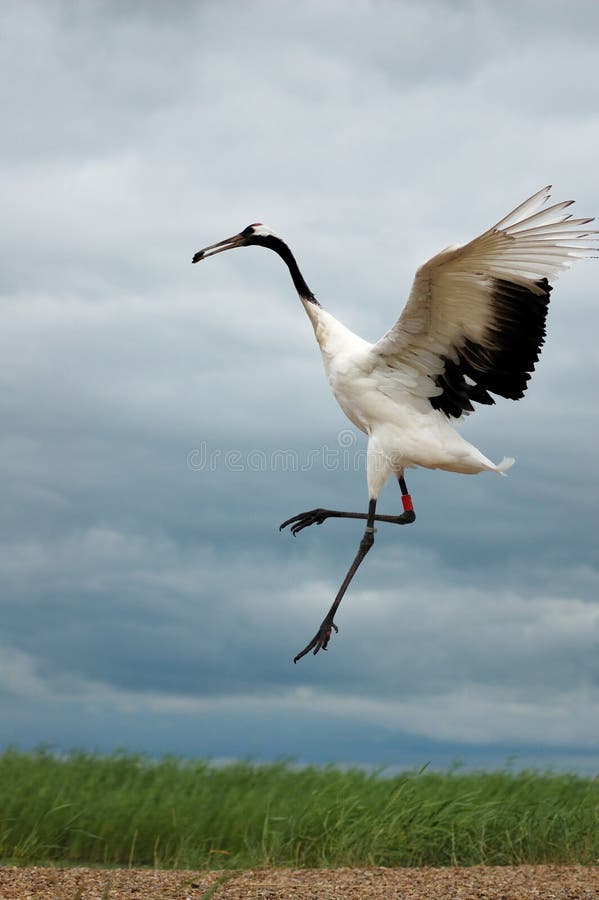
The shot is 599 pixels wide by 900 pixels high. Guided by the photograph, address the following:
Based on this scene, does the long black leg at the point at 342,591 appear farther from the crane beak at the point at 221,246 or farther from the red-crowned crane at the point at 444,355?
the crane beak at the point at 221,246

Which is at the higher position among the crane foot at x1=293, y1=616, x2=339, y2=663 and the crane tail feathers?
the crane tail feathers

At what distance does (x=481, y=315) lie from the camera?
8.42 m

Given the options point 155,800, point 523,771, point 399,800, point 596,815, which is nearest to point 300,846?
point 399,800

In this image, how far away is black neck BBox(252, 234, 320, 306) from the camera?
9438mm

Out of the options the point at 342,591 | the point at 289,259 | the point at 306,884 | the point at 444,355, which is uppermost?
the point at 289,259

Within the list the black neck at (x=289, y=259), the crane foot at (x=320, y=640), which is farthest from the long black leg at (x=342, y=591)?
the black neck at (x=289, y=259)

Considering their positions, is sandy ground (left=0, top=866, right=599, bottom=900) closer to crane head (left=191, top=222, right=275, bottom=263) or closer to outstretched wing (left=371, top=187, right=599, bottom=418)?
outstretched wing (left=371, top=187, right=599, bottom=418)

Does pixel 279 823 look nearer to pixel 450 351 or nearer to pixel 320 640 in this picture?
pixel 320 640

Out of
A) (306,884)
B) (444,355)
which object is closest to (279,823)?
(306,884)

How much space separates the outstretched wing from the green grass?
3.76m

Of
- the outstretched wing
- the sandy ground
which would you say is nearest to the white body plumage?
the outstretched wing

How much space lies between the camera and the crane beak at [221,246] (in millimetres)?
9562

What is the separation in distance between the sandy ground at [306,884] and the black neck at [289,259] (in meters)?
4.52

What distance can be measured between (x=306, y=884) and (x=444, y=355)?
3.99 metres
